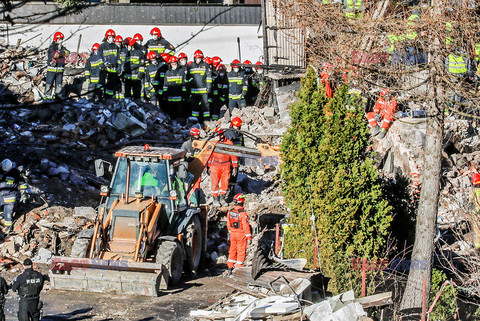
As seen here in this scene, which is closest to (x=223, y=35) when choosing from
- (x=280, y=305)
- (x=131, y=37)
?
(x=131, y=37)

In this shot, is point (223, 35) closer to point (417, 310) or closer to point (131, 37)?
point (131, 37)

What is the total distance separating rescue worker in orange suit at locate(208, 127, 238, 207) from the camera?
53.4 ft

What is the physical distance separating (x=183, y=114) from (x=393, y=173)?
7817mm

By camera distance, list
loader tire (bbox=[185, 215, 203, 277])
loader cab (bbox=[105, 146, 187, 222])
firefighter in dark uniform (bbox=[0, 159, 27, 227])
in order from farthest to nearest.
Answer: firefighter in dark uniform (bbox=[0, 159, 27, 227])
loader tire (bbox=[185, 215, 203, 277])
loader cab (bbox=[105, 146, 187, 222])

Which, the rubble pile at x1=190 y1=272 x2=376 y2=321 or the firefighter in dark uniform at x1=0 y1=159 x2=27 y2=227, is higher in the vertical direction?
the firefighter in dark uniform at x1=0 y1=159 x2=27 y2=227

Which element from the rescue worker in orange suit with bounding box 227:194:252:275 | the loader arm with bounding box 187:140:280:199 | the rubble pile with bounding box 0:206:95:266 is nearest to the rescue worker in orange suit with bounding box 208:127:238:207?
the loader arm with bounding box 187:140:280:199

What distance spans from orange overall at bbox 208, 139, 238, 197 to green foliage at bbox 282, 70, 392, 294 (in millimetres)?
3621

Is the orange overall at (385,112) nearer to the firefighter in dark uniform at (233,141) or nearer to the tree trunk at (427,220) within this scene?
the firefighter in dark uniform at (233,141)

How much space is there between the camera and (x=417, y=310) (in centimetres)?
1091

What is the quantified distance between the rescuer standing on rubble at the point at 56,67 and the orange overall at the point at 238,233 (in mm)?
10317

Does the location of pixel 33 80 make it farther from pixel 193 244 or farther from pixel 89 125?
pixel 193 244

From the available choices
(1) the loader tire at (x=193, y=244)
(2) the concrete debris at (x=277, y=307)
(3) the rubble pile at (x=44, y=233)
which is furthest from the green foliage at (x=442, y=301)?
(3) the rubble pile at (x=44, y=233)

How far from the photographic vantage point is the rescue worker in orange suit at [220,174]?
16.3 metres

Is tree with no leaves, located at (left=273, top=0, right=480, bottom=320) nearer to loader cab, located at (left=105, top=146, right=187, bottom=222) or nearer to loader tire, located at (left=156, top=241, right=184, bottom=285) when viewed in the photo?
loader cab, located at (left=105, top=146, right=187, bottom=222)
